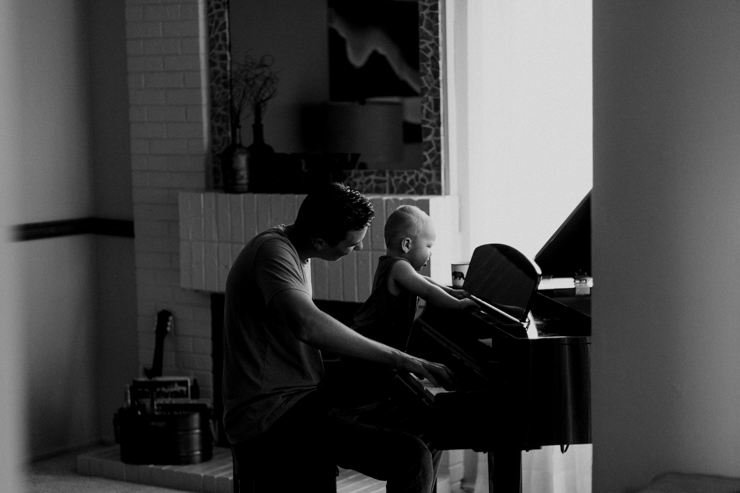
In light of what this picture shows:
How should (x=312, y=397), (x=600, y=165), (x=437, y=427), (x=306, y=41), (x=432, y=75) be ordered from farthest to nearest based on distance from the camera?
1. (x=306, y=41)
2. (x=432, y=75)
3. (x=312, y=397)
4. (x=437, y=427)
5. (x=600, y=165)

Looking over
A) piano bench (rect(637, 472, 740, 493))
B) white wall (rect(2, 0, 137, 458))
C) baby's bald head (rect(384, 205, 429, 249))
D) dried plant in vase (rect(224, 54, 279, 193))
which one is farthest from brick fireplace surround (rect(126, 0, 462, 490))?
piano bench (rect(637, 472, 740, 493))

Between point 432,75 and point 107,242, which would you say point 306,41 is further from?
point 107,242

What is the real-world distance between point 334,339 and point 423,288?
54 cm

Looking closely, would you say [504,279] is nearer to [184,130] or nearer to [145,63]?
[184,130]

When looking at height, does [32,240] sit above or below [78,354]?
above

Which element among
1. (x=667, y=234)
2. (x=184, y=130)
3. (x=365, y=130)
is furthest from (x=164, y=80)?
(x=667, y=234)

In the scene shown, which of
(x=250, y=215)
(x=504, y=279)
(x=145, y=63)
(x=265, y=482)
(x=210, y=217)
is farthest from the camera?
(x=145, y=63)

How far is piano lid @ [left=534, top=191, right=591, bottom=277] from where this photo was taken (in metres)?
3.26

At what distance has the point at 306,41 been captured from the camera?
14.8 ft

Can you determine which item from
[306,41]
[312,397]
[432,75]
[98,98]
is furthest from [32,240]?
[312,397]

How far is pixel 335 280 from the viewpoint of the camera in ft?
14.4

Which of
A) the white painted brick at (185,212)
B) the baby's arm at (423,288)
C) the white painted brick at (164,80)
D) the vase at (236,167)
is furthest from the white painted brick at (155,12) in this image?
the baby's arm at (423,288)

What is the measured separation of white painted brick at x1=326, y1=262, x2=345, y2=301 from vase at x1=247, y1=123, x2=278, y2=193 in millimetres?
503

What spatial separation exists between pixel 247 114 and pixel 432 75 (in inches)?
39.7
